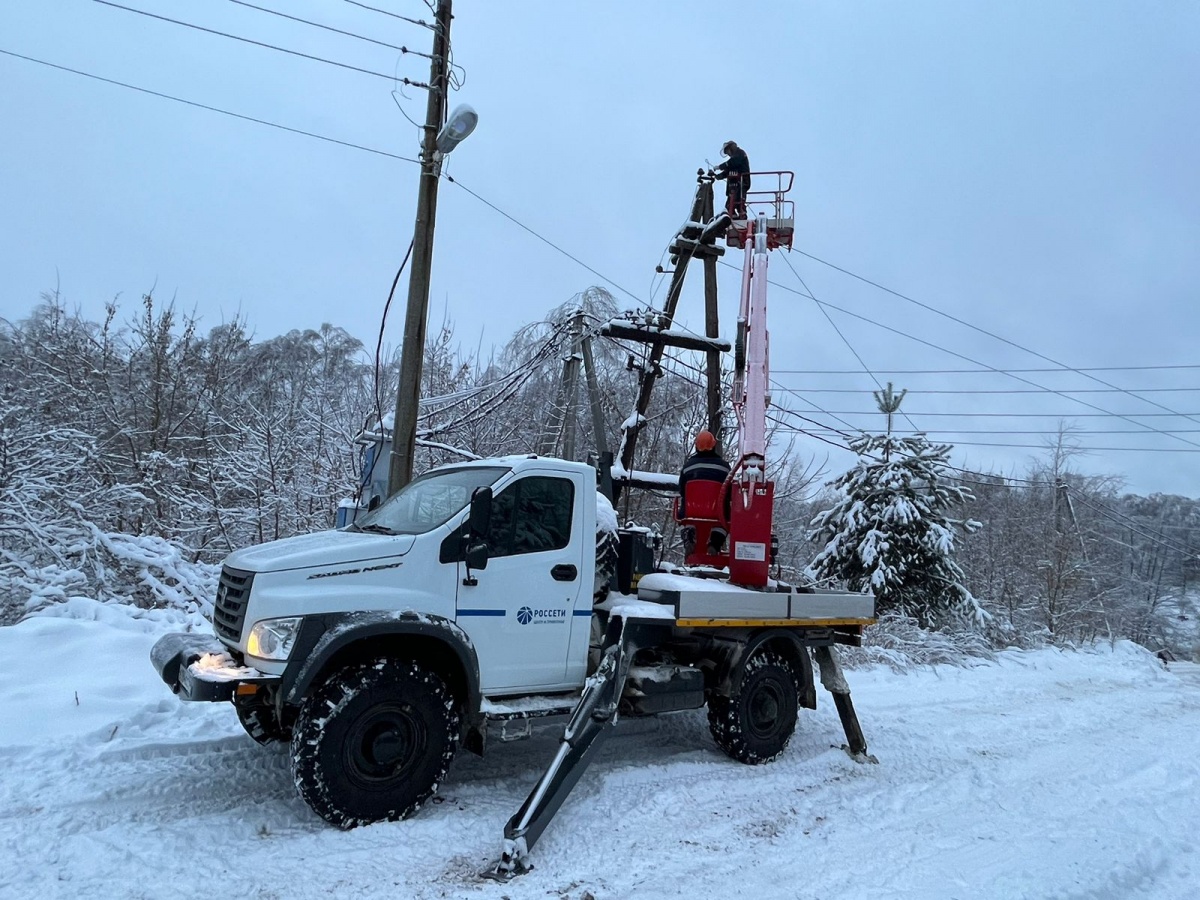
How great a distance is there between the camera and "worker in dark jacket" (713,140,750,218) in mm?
9633

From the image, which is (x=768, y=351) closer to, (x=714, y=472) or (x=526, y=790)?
(x=714, y=472)

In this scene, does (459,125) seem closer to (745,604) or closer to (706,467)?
(706,467)

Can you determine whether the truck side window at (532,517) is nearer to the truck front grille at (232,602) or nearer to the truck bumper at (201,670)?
the truck front grille at (232,602)

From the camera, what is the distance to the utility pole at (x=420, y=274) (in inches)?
305

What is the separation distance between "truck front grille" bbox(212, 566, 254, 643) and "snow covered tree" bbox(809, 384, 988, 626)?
38.1 feet

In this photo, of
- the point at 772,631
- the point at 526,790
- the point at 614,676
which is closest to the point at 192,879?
the point at 526,790

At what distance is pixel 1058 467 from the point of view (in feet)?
107

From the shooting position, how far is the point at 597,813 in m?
5.00

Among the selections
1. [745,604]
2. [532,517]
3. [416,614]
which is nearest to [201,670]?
[416,614]

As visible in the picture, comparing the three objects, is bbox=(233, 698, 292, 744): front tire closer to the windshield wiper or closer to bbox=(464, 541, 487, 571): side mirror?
the windshield wiper

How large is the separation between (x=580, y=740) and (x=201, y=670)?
232 centimetres

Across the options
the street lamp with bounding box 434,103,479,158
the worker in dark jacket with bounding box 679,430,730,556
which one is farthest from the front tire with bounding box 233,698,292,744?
the street lamp with bounding box 434,103,479,158

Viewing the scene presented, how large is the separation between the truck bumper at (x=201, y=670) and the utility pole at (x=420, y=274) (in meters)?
2.71

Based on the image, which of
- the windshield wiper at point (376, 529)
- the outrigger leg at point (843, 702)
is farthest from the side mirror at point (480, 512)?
the outrigger leg at point (843, 702)
